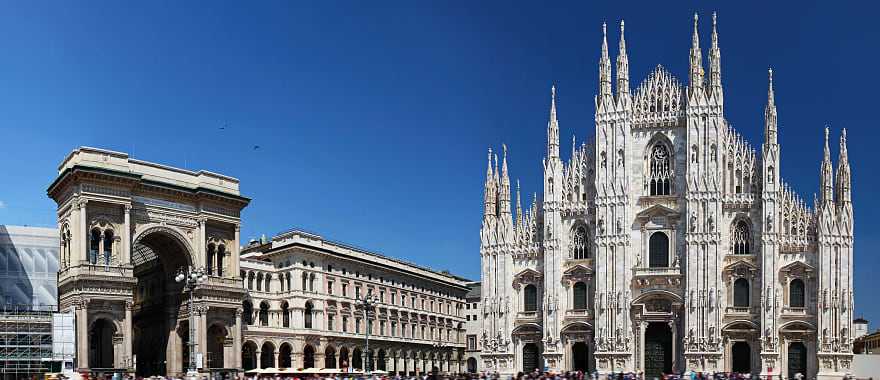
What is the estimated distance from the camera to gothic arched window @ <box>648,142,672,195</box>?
65.2 m

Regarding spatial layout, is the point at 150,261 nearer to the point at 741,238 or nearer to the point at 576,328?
the point at 576,328

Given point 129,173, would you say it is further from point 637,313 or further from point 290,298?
point 637,313

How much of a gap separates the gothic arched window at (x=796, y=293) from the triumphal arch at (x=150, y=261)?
36.9m

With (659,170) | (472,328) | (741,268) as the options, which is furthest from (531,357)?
(472,328)

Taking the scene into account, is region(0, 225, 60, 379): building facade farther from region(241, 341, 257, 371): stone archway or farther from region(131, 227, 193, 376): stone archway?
region(241, 341, 257, 371): stone archway

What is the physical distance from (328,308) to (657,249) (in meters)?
29.2

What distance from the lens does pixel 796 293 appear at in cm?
6147

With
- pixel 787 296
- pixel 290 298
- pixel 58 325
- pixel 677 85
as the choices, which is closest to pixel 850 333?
pixel 787 296

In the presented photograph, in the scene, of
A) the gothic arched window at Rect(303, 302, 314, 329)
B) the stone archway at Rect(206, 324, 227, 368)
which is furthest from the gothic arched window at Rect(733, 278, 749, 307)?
the stone archway at Rect(206, 324, 227, 368)

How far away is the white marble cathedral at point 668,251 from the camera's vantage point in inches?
2389

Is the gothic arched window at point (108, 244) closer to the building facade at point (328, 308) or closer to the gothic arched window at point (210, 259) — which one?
the gothic arched window at point (210, 259)

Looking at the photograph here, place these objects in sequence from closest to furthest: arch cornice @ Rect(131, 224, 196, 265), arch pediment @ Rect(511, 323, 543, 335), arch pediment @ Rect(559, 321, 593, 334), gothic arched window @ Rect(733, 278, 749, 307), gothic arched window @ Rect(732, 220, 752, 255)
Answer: arch cornice @ Rect(131, 224, 196, 265) < gothic arched window @ Rect(733, 278, 749, 307) < gothic arched window @ Rect(732, 220, 752, 255) < arch pediment @ Rect(559, 321, 593, 334) < arch pediment @ Rect(511, 323, 543, 335)

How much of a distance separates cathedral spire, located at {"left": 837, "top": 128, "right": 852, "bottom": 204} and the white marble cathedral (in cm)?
7

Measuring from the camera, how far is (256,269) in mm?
75938
